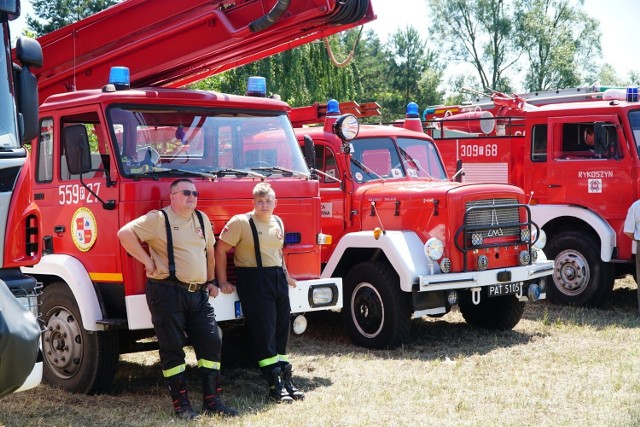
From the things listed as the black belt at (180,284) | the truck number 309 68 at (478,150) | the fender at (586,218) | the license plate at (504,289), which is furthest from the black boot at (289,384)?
the truck number 309 68 at (478,150)

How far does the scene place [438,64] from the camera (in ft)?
169

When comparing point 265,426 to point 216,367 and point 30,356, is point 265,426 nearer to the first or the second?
point 216,367

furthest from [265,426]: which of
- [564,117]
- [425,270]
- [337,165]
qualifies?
[564,117]

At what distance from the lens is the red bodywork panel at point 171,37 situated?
7586mm

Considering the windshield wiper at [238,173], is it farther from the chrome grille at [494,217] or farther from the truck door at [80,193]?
the chrome grille at [494,217]

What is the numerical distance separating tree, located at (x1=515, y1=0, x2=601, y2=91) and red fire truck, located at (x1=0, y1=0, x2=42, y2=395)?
43.0 m

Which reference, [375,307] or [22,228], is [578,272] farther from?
[22,228]

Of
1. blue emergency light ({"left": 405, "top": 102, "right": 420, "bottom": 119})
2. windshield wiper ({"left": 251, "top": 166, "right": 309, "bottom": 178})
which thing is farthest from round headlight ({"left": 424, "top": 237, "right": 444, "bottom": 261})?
blue emergency light ({"left": 405, "top": 102, "right": 420, "bottom": 119})

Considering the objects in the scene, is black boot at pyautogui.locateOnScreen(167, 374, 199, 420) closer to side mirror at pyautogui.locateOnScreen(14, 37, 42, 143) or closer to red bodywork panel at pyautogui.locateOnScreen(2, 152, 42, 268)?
red bodywork panel at pyautogui.locateOnScreen(2, 152, 42, 268)

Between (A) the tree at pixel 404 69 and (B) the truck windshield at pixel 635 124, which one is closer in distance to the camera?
(B) the truck windshield at pixel 635 124

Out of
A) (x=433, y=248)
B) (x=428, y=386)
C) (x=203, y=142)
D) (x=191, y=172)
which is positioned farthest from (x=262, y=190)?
(x=433, y=248)

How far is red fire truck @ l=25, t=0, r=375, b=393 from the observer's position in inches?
258

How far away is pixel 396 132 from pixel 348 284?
194cm

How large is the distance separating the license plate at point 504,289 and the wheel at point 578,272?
87.1 inches
